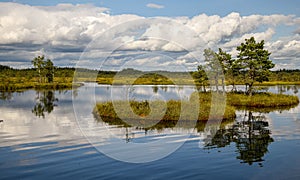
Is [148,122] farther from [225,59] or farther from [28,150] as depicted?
[225,59]

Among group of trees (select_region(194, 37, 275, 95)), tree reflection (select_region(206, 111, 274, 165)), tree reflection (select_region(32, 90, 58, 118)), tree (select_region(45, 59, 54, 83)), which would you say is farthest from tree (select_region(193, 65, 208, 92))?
tree (select_region(45, 59, 54, 83))

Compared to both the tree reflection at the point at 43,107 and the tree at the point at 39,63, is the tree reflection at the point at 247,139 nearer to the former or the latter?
the tree reflection at the point at 43,107

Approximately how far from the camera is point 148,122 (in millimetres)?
31469

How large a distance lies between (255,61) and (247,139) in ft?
121

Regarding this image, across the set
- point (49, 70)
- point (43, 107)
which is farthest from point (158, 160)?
point (49, 70)

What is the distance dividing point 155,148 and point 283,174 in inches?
328

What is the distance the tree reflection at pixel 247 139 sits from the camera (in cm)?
1906

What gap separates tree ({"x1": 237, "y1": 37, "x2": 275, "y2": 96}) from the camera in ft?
189

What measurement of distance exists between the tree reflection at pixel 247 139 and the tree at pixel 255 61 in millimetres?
28302

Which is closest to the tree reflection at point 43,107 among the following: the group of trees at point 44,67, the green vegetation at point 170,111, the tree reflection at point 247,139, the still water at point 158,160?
the green vegetation at point 170,111

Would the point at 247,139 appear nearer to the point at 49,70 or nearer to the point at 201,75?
the point at 201,75

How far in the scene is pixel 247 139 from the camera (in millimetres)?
23719

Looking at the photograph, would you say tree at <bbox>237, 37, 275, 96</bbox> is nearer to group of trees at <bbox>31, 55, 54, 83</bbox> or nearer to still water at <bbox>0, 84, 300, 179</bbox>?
still water at <bbox>0, 84, 300, 179</bbox>

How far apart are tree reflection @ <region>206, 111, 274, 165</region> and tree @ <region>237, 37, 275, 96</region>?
92.9ft
